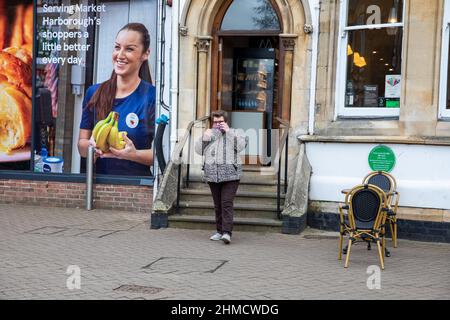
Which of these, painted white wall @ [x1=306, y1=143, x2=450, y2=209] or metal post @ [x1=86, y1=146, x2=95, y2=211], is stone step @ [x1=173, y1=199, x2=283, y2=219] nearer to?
painted white wall @ [x1=306, y1=143, x2=450, y2=209]

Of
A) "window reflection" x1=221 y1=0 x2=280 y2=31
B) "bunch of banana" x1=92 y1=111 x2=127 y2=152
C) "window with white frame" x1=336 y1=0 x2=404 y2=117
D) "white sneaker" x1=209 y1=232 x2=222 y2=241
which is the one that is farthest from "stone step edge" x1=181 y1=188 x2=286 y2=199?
"window reflection" x1=221 y1=0 x2=280 y2=31

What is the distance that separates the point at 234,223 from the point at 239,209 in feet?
0.97

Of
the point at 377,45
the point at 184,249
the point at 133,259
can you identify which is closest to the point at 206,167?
the point at 184,249

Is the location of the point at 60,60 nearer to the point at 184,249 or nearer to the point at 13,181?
the point at 13,181

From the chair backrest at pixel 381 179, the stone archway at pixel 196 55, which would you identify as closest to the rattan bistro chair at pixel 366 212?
the chair backrest at pixel 381 179

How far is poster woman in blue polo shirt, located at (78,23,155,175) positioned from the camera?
12.6 m

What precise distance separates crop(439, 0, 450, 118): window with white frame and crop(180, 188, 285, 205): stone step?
108 inches

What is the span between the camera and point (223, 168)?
9.68 meters

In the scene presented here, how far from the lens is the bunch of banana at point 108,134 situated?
12.8 metres

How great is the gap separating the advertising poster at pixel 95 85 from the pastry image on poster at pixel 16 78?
225 millimetres

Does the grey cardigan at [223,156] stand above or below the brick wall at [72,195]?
above

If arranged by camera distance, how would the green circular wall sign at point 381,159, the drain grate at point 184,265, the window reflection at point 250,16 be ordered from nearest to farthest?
the drain grate at point 184,265 < the green circular wall sign at point 381,159 < the window reflection at point 250,16

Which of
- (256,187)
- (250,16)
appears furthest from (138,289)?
(250,16)

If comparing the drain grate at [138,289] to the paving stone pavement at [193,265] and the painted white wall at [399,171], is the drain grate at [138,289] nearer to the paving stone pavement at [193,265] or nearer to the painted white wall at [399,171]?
the paving stone pavement at [193,265]
